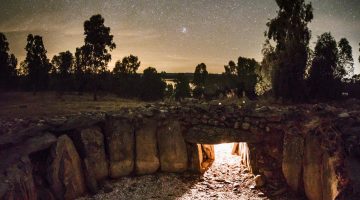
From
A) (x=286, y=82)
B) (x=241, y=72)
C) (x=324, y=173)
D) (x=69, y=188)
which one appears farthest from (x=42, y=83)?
(x=324, y=173)

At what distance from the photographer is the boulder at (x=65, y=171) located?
10.2m

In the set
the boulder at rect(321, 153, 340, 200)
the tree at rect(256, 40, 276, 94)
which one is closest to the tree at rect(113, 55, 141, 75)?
the tree at rect(256, 40, 276, 94)

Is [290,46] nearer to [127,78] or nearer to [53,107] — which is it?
[53,107]

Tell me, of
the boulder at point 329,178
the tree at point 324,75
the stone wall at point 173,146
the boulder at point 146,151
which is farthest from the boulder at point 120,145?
the tree at point 324,75

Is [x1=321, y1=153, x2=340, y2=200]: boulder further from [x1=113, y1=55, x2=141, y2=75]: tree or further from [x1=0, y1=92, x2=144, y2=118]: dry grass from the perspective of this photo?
[x1=113, y1=55, x2=141, y2=75]: tree

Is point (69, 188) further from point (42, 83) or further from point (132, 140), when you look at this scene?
point (42, 83)

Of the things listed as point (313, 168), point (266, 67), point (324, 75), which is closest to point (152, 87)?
point (266, 67)

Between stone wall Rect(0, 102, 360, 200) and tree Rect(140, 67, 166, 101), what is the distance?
3220 cm

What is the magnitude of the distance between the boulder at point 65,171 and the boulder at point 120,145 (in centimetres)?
139

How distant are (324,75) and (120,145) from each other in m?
16.4

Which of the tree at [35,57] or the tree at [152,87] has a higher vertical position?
the tree at [35,57]

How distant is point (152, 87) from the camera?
4619 centimetres

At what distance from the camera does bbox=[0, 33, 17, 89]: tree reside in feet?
154

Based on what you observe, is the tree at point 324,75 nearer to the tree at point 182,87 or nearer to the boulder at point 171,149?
the boulder at point 171,149
